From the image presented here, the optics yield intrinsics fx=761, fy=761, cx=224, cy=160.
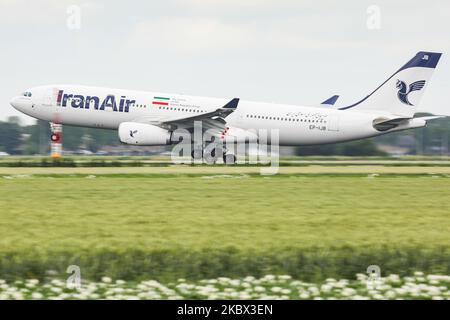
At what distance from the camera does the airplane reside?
5225 cm

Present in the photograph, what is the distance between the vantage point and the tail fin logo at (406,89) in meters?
55.2

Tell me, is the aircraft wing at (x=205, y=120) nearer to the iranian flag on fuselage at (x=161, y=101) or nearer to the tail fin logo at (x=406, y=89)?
the iranian flag on fuselage at (x=161, y=101)

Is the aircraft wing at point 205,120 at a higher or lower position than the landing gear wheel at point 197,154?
higher

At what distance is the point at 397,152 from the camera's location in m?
113

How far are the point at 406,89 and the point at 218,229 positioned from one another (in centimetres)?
3789

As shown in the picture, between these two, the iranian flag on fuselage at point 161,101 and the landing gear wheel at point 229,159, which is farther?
the iranian flag on fuselage at point 161,101

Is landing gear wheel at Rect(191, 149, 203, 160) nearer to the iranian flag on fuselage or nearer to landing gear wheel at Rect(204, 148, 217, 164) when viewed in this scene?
landing gear wheel at Rect(204, 148, 217, 164)

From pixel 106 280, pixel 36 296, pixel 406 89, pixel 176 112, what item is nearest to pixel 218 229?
pixel 106 280

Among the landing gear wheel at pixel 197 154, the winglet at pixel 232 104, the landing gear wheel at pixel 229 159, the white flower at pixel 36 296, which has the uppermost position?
the winglet at pixel 232 104

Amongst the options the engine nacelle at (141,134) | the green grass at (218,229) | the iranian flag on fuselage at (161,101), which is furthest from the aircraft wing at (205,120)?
the green grass at (218,229)

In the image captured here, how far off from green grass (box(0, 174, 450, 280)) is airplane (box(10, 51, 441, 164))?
60.3 ft

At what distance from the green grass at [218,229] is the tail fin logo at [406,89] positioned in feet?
71.5
